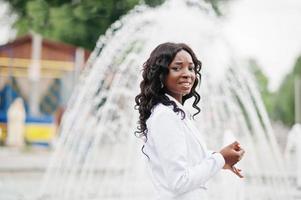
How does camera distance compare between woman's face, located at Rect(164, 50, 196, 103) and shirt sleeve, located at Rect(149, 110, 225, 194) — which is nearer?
shirt sleeve, located at Rect(149, 110, 225, 194)

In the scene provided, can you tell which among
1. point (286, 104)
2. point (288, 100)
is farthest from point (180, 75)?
point (286, 104)

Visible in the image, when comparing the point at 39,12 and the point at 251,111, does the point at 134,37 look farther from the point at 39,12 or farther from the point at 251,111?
the point at 39,12

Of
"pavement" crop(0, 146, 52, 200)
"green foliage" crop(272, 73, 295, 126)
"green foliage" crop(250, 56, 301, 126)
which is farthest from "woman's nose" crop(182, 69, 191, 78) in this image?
"green foliage" crop(272, 73, 295, 126)

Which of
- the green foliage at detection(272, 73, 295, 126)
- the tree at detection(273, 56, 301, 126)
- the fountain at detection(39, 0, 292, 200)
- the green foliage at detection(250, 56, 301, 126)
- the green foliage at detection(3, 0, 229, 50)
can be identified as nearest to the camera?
the fountain at detection(39, 0, 292, 200)

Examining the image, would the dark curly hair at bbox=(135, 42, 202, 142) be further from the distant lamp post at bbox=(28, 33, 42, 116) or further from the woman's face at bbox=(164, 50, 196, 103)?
the distant lamp post at bbox=(28, 33, 42, 116)

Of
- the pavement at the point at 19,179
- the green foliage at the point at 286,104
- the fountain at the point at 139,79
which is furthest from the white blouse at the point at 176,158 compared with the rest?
the green foliage at the point at 286,104

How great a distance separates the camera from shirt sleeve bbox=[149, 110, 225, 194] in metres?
2.18

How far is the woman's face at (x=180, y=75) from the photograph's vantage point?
2.34m

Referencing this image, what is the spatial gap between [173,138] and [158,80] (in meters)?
0.28

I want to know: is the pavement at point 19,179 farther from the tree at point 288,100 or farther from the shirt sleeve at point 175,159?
the tree at point 288,100

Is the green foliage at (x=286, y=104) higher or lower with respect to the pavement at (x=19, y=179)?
lower

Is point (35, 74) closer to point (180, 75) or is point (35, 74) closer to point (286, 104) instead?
point (180, 75)

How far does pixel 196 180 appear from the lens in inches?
86.7

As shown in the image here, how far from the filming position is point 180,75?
2.33 m
